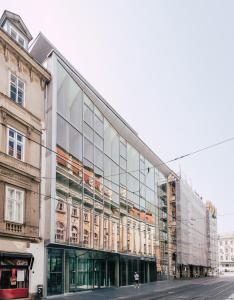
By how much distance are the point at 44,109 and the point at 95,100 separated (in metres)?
8.85

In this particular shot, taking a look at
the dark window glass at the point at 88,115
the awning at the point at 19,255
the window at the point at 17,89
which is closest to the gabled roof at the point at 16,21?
the window at the point at 17,89

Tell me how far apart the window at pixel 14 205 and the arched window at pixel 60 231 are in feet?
12.8

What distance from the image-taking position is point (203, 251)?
97.0 m

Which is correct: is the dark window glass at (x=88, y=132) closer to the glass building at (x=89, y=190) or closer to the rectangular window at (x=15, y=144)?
the glass building at (x=89, y=190)

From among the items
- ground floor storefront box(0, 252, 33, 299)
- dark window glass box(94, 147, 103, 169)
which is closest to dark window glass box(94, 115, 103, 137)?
dark window glass box(94, 147, 103, 169)

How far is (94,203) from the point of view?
1407 inches

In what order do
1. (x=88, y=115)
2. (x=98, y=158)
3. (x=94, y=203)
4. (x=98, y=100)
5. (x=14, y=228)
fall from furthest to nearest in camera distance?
(x=98, y=158)
(x=98, y=100)
(x=88, y=115)
(x=94, y=203)
(x=14, y=228)

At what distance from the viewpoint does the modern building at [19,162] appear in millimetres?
23953

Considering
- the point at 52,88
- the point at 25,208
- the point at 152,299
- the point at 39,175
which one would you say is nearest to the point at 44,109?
the point at 52,88

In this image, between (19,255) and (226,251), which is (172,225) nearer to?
(19,255)

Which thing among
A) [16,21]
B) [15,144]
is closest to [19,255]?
[15,144]

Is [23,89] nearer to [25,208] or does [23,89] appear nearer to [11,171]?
[11,171]

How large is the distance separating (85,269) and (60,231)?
642cm

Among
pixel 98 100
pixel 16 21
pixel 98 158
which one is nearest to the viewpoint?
pixel 16 21
